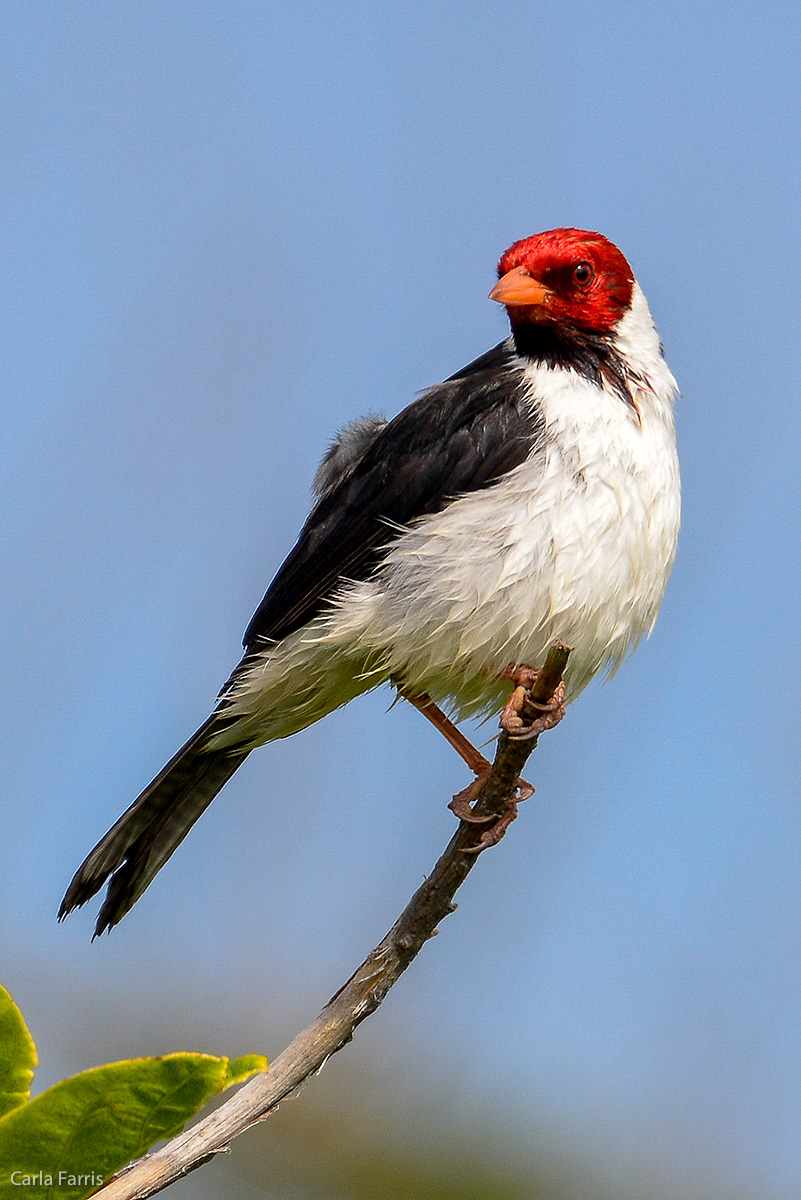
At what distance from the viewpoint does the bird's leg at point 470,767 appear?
136 inches

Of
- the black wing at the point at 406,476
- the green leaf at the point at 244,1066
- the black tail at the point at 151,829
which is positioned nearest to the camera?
the green leaf at the point at 244,1066

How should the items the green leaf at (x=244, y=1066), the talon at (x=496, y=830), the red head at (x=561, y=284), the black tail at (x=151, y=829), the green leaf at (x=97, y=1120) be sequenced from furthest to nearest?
the red head at (x=561, y=284) < the black tail at (x=151, y=829) < the talon at (x=496, y=830) < the green leaf at (x=244, y=1066) < the green leaf at (x=97, y=1120)

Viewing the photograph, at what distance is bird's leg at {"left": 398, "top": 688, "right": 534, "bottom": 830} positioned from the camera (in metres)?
3.46

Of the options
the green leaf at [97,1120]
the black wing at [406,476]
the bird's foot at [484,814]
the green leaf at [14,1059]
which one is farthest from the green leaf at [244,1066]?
the black wing at [406,476]

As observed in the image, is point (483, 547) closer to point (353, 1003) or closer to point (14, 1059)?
point (353, 1003)

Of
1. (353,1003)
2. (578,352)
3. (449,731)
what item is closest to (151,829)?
(449,731)

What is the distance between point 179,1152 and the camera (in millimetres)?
2326

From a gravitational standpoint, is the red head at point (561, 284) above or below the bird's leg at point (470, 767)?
above

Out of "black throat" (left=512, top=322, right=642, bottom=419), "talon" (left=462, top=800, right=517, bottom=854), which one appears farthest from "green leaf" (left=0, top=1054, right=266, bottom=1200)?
"black throat" (left=512, top=322, right=642, bottom=419)

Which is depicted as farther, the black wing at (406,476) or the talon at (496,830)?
the black wing at (406,476)

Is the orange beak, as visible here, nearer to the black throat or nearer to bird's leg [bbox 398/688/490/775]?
the black throat

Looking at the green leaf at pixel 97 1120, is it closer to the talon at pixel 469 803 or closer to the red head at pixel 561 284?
the talon at pixel 469 803

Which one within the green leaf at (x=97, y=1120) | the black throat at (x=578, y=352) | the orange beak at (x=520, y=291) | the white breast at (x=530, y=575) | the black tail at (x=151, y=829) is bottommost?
the green leaf at (x=97, y=1120)

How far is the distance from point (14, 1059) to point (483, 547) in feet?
8.14
